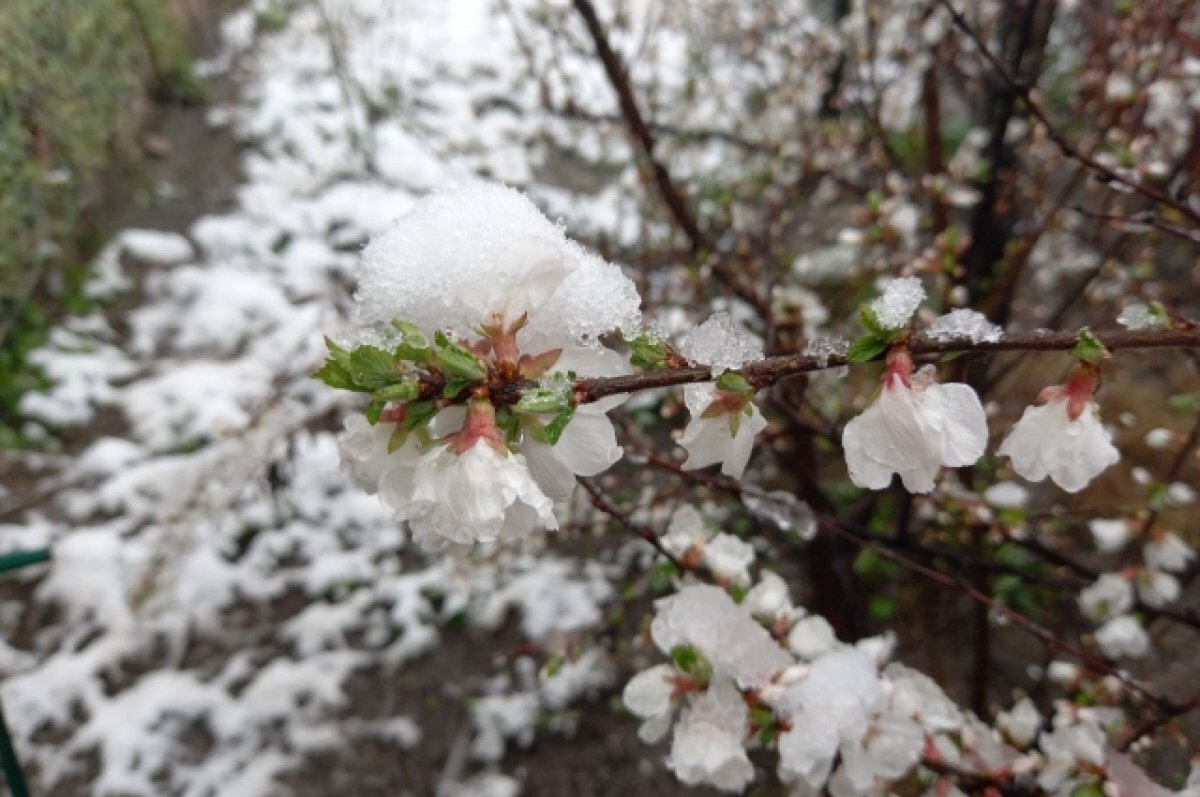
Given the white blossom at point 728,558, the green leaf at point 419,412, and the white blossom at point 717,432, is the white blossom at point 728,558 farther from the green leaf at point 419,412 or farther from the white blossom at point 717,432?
the green leaf at point 419,412

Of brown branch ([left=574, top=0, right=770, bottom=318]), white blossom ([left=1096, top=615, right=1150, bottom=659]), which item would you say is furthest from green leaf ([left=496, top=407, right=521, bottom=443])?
white blossom ([left=1096, top=615, right=1150, bottom=659])

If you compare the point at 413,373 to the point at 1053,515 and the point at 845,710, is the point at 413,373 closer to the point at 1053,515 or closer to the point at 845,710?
the point at 845,710

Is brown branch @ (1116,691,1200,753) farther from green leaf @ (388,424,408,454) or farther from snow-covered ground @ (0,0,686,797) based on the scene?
green leaf @ (388,424,408,454)

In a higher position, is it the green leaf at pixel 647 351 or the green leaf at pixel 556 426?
the green leaf at pixel 647 351

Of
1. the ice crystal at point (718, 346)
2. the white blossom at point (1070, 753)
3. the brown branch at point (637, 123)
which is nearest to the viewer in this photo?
the ice crystal at point (718, 346)

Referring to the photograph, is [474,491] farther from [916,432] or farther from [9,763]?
[9,763]

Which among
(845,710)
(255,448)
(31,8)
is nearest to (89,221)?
(31,8)

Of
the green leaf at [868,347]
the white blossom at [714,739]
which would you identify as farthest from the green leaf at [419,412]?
the white blossom at [714,739]
